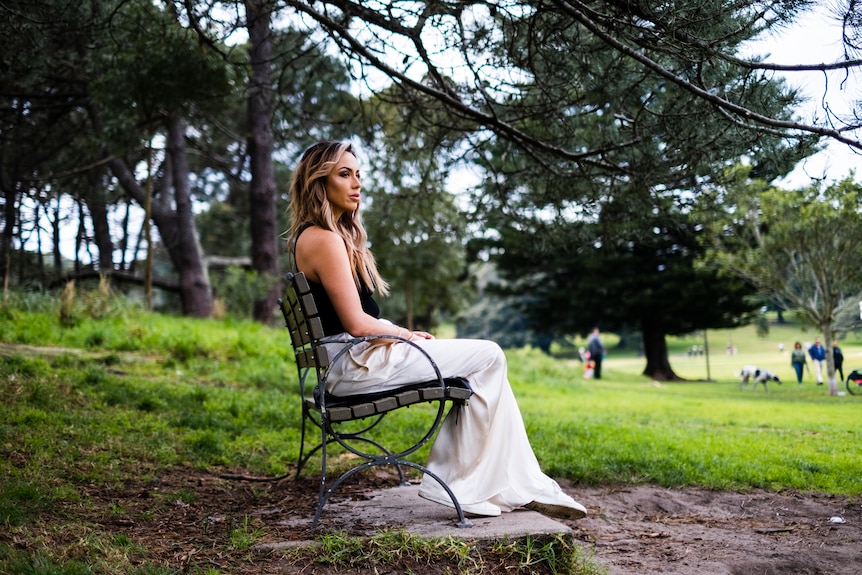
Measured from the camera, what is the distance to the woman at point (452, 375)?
329 centimetres

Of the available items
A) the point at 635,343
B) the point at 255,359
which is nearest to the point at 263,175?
the point at 255,359

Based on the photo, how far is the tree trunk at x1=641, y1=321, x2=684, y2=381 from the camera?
923 inches

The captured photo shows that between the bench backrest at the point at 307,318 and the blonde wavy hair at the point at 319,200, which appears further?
the blonde wavy hair at the point at 319,200

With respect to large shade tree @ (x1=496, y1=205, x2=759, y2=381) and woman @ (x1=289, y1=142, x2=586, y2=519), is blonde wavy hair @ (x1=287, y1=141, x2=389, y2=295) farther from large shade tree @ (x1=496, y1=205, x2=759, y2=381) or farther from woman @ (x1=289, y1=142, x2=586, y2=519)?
large shade tree @ (x1=496, y1=205, x2=759, y2=381)

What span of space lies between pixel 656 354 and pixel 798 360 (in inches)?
708

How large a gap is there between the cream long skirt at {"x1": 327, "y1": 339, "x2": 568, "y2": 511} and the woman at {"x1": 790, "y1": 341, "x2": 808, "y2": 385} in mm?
3909

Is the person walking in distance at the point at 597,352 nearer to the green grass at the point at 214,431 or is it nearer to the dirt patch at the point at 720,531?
the green grass at the point at 214,431

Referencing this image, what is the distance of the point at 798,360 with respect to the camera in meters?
6.55

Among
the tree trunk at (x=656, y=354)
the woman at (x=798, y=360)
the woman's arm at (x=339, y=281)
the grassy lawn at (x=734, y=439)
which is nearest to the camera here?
the woman's arm at (x=339, y=281)

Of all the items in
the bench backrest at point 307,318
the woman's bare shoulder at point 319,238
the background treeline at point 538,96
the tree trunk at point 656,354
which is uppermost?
the background treeline at point 538,96

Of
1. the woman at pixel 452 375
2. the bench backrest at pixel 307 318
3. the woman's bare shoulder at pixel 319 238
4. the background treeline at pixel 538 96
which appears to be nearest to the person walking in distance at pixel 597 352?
the background treeline at pixel 538 96

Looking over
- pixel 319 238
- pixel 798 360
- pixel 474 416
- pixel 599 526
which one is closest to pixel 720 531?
pixel 599 526

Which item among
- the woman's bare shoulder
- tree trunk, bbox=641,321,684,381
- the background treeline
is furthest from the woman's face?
tree trunk, bbox=641,321,684,381

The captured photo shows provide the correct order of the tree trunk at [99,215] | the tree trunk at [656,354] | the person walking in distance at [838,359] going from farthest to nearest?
the tree trunk at [656,354] → the tree trunk at [99,215] → the person walking in distance at [838,359]
